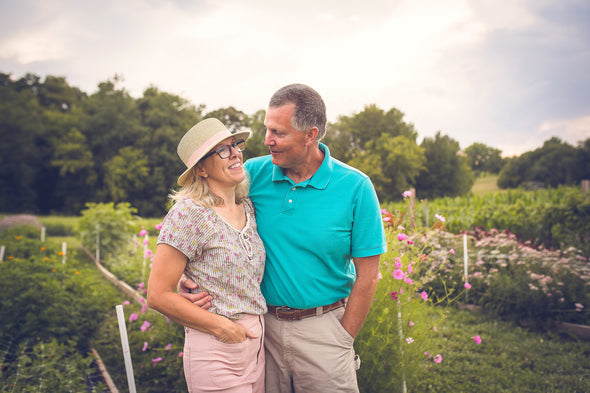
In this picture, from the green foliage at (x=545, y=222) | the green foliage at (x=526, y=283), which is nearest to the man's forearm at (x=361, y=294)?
the green foliage at (x=526, y=283)

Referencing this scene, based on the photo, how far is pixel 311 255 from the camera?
7.21ft

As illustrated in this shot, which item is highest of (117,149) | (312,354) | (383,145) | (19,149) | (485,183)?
(117,149)

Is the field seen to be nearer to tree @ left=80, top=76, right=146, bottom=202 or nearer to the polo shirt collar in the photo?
the polo shirt collar

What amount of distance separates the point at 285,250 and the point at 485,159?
1789 inches

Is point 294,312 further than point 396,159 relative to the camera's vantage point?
No

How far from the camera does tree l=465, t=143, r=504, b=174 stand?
42.7 meters

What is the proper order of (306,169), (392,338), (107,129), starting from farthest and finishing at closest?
Answer: (107,129) → (392,338) → (306,169)

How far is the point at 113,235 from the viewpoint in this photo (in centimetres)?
1244

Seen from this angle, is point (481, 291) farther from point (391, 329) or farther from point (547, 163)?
point (547, 163)

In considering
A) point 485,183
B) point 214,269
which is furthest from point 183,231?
point 485,183

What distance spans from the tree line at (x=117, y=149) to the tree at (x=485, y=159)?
0.31 metres

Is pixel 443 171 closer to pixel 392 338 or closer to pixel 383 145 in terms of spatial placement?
pixel 383 145

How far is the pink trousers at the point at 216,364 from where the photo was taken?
1.91 meters

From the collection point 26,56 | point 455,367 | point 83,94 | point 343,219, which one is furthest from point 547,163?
point 26,56
